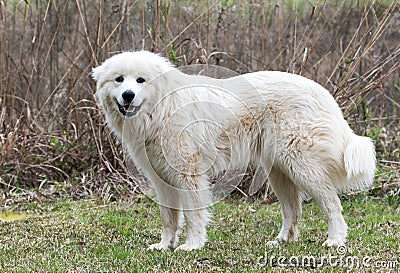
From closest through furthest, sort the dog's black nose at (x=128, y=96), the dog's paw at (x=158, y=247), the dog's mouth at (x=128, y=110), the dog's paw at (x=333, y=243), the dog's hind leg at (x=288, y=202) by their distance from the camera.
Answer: the dog's black nose at (x=128, y=96), the dog's mouth at (x=128, y=110), the dog's paw at (x=333, y=243), the dog's paw at (x=158, y=247), the dog's hind leg at (x=288, y=202)

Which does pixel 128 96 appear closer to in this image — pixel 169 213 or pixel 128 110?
pixel 128 110

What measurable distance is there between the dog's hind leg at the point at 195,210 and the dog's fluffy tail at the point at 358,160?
103cm

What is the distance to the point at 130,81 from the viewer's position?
391 centimetres

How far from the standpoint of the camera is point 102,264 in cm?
366

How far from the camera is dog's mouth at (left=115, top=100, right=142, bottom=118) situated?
3.95 m

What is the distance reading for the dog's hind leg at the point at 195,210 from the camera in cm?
410

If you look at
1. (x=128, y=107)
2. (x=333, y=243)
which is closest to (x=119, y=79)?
(x=128, y=107)

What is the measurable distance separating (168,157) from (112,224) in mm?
1267

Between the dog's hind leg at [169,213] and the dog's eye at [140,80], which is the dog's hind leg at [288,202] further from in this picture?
the dog's eye at [140,80]

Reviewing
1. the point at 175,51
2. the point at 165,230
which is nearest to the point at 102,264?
the point at 165,230

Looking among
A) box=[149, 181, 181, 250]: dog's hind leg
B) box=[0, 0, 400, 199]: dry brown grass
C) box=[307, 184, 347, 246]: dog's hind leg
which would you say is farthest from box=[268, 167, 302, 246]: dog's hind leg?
box=[0, 0, 400, 199]: dry brown grass

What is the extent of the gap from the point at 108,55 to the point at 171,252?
3.02 meters

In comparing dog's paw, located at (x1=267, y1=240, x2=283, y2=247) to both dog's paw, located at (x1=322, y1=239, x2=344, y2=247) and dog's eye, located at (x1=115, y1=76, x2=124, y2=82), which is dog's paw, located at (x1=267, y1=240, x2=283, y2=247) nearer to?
dog's paw, located at (x1=322, y1=239, x2=344, y2=247)

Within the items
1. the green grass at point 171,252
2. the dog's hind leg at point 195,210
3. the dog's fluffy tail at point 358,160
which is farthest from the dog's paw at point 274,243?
the dog's fluffy tail at point 358,160
